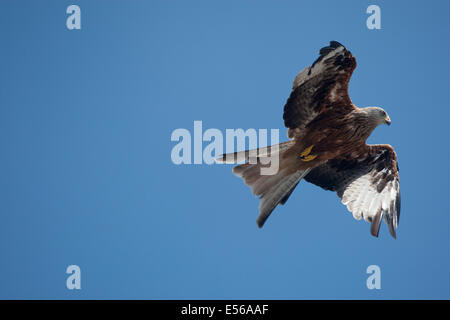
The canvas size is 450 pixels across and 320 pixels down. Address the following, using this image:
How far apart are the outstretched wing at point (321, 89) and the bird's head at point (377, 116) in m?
0.28

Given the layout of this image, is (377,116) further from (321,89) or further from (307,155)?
(307,155)

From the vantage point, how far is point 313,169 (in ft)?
29.1

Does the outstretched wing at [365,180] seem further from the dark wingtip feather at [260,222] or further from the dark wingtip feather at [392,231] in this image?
the dark wingtip feather at [260,222]

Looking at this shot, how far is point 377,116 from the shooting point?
26.0ft

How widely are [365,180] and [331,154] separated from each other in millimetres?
836

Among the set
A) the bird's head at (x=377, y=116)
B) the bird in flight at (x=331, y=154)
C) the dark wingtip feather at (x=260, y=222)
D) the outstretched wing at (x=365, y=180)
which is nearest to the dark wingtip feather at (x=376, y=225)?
the bird in flight at (x=331, y=154)

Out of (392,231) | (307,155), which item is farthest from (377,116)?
(392,231)

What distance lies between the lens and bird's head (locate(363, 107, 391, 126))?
312 inches

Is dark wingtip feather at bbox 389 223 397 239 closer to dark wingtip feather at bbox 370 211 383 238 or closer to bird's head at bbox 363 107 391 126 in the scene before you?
dark wingtip feather at bbox 370 211 383 238

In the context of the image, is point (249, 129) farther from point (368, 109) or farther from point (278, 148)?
point (368, 109)
